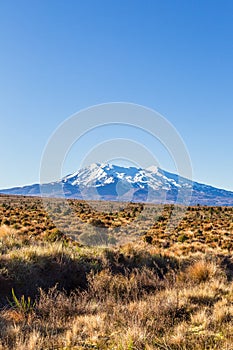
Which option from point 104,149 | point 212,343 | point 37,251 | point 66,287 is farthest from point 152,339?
point 104,149

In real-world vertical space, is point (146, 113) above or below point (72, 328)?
above

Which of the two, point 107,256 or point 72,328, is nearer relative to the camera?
A: point 72,328

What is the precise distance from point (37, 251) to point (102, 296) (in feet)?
10.6

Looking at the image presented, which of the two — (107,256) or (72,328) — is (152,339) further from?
(107,256)

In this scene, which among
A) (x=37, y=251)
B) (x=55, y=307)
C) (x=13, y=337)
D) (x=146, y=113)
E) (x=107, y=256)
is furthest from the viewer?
(x=146, y=113)

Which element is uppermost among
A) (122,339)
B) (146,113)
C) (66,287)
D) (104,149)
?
(146,113)

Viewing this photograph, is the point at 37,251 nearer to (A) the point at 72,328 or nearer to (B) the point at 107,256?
(B) the point at 107,256

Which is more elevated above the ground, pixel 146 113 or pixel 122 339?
pixel 146 113

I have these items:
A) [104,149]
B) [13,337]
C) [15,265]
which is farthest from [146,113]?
[13,337]

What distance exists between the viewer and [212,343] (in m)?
4.39

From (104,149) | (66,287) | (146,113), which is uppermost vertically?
(146,113)

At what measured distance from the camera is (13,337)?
4.99 meters

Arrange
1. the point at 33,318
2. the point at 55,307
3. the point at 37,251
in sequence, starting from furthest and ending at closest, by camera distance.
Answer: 1. the point at 37,251
2. the point at 55,307
3. the point at 33,318

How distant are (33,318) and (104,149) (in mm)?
11503
